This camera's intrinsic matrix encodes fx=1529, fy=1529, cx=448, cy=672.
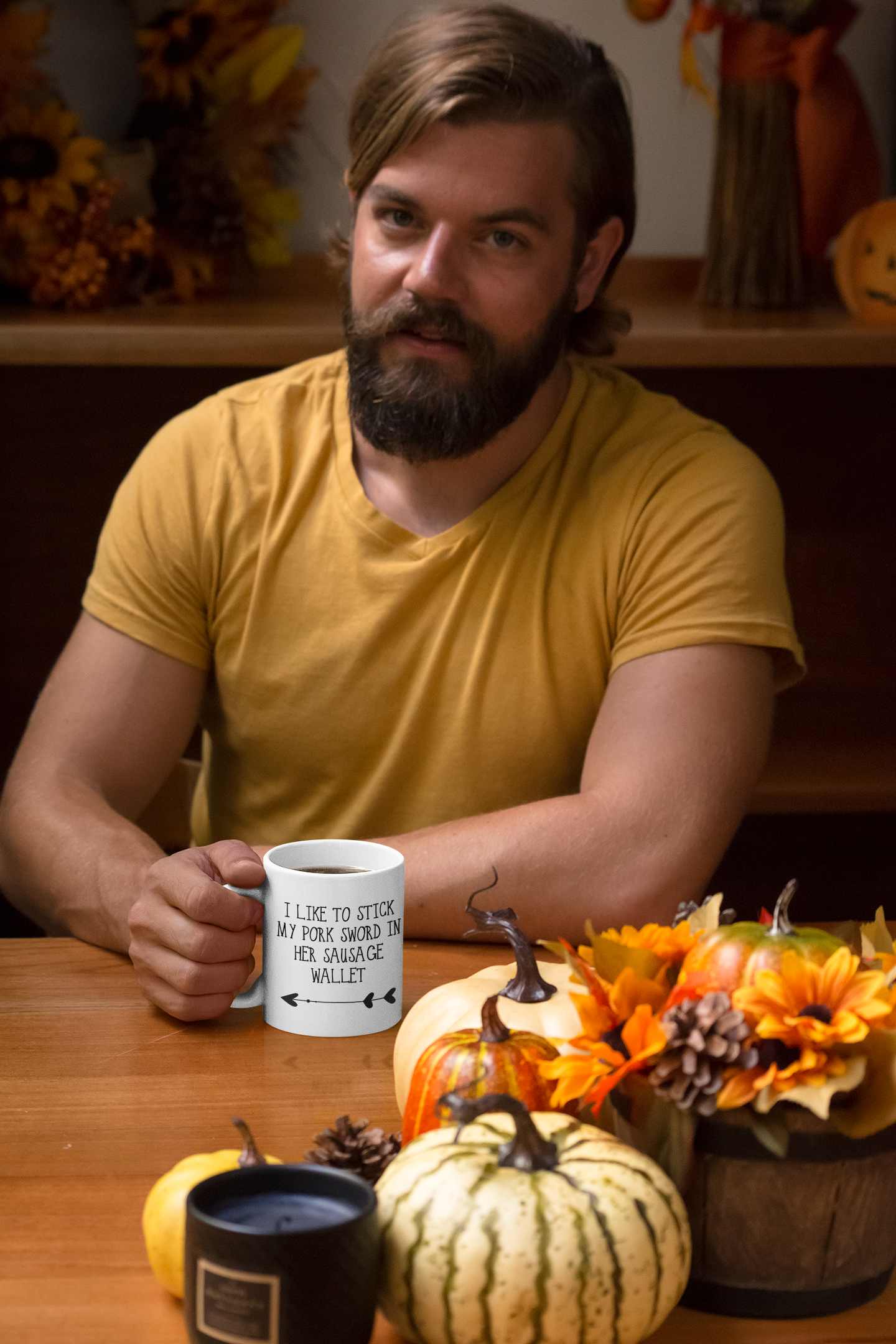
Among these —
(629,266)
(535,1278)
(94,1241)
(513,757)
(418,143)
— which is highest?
(418,143)

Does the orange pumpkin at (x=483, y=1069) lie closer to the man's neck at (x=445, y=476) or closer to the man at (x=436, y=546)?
the man at (x=436, y=546)

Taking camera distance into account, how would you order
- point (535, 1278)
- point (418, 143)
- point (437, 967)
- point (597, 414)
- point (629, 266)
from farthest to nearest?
point (629, 266) → point (597, 414) → point (418, 143) → point (437, 967) → point (535, 1278)

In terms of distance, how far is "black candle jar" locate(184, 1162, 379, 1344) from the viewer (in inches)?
22.6

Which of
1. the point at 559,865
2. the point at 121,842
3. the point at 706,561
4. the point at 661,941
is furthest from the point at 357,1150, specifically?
the point at 706,561

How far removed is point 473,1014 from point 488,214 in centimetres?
92

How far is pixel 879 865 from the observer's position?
93.1 inches

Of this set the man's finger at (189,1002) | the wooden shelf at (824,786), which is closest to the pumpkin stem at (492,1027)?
the man's finger at (189,1002)

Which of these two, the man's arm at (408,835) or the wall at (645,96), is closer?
the man's arm at (408,835)

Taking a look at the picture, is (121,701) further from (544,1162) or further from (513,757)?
(544,1162)

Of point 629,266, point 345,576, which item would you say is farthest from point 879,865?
point 345,576

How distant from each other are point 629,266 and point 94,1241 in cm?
175

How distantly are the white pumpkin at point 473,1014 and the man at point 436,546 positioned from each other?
52cm

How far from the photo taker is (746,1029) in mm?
626

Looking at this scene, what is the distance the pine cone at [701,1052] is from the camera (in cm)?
63
